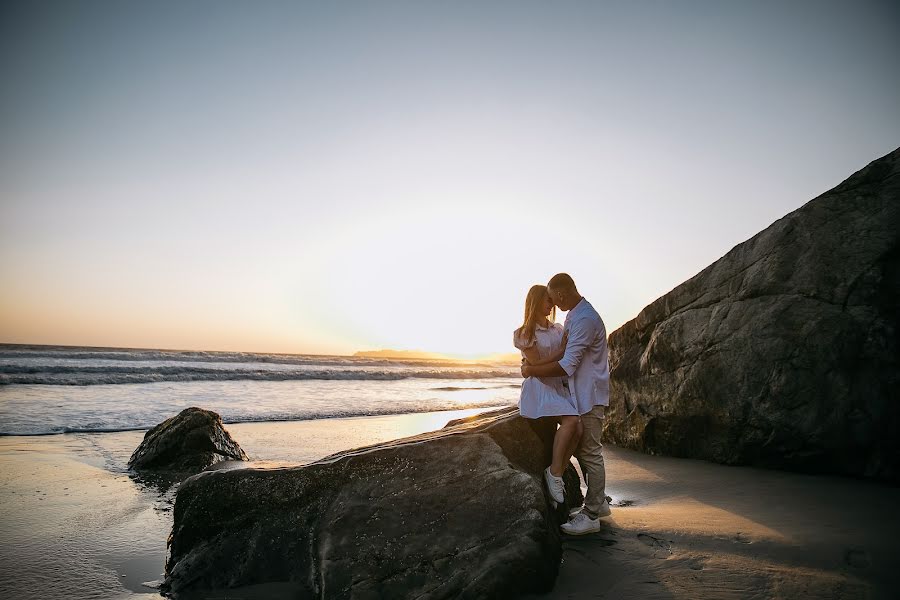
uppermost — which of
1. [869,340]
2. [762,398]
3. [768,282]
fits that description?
[768,282]

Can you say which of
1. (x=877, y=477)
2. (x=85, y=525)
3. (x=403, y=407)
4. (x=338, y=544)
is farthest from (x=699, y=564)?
(x=403, y=407)

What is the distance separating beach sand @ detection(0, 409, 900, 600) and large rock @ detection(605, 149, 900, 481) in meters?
0.44

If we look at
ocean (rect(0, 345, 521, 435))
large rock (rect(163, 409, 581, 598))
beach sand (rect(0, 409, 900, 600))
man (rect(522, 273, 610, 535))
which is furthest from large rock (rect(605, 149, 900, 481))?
ocean (rect(0, 345, 521, 435))

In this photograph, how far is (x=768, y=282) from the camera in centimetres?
675

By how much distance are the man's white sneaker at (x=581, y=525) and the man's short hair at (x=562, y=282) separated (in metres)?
2.11

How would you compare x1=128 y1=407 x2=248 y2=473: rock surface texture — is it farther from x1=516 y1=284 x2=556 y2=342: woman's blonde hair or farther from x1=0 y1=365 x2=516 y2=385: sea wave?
x1=0 y1=365 x2=516 y2=385: sea wave

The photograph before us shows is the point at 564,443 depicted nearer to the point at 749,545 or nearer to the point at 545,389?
the point at 545,389

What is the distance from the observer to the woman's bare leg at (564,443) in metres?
4.55

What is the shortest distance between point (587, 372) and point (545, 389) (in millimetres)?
442

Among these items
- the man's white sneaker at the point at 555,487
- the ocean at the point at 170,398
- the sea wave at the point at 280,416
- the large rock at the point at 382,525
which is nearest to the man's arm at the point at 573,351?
the large rock at the point at 382,525

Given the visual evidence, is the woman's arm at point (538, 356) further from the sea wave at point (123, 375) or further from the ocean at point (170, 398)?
the sea wave at point (123, 375)

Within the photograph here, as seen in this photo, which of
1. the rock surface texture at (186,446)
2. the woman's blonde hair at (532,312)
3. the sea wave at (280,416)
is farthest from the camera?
the sea wave at (280,416)

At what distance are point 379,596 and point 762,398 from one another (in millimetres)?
5378

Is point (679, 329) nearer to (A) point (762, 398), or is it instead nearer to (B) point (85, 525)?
(A) point (762, 398)
